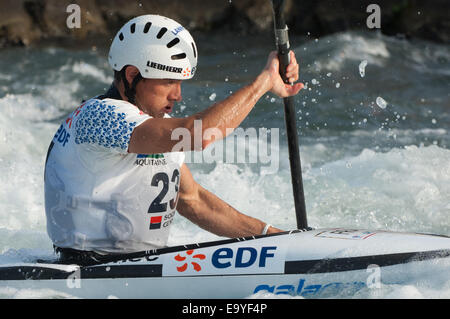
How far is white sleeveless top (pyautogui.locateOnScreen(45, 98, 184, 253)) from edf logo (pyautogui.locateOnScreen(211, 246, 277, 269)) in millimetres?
376

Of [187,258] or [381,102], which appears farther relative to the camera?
[381,102]

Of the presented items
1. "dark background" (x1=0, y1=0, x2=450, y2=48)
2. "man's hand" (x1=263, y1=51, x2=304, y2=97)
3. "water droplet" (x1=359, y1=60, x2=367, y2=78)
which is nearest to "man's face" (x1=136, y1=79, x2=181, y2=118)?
"man's hand" (x1=263, y1=51, x2=304, y2=97)

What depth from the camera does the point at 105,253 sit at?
3.62 metres

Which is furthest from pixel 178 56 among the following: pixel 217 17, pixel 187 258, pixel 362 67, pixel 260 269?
pixel 217 17

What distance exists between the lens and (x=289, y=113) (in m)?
3.96

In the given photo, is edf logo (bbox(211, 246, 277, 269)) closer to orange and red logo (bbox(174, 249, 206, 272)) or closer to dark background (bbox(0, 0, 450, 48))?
orange and red logo (bbox(174, 249, 206, 272))

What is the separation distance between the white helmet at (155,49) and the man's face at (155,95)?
0.12 feet

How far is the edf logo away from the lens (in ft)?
11.4

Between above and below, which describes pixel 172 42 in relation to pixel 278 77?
above

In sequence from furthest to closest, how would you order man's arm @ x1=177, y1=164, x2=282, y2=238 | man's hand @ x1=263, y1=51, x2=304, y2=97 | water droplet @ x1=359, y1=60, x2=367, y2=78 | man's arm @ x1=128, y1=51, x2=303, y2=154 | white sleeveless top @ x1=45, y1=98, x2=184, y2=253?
1. water droplet @ x1=359, y1=60, x2=367, y2=78
2. man's arm @ x1=177, y1=164, x2=282, y2=238
3. man's hand @ x1=263, y1=51, x2=304, y2=97
4. white sleeveless top @ x1=45, y1=98, x2=184, y2=253
5. man's arm @ x1=128, y1=51, x2=303, y2=154

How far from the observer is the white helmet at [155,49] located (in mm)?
3521

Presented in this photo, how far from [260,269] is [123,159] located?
82cm

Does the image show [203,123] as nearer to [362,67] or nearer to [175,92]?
[175,92]

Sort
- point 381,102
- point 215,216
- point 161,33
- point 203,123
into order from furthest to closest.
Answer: point 381,102 → point 215,216 → point 161,33 → point 203,123
